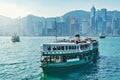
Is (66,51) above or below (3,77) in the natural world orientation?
above

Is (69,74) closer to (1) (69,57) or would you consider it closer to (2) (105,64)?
(1) (69,57)

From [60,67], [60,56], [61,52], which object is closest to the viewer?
[60,67]

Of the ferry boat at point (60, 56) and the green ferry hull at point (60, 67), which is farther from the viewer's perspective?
the ferry boat at point (60, 56)

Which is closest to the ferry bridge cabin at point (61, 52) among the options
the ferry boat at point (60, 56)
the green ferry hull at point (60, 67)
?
the ferry boat at point (60, 56)

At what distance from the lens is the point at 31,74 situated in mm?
56531

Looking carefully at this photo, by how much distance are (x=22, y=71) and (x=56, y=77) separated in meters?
10.5

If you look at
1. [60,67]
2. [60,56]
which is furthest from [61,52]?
[60,67]

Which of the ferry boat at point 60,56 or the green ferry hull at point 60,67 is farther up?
the ferry boat at point 60,56

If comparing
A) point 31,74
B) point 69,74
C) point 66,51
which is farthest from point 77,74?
point 31,74

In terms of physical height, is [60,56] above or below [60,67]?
above

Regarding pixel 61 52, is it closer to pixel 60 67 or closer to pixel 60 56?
pixel 60 56

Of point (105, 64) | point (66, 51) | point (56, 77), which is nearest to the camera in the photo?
point (56, 77)

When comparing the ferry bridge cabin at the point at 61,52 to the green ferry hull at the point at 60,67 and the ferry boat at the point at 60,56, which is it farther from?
the green ferry hull at the point at 60,67

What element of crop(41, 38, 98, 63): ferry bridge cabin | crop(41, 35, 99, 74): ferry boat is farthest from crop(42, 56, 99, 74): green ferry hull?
crop(41, 38, 98, 63): ferry bridge cabin
